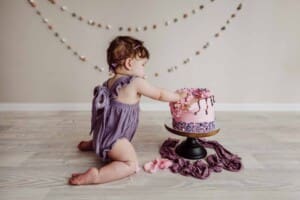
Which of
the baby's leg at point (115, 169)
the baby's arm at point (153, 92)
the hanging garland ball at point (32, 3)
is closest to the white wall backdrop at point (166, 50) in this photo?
the hanging garland ball at point (32, 3)

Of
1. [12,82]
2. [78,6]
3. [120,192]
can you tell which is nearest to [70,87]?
[12,82]

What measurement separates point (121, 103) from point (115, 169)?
0.25m

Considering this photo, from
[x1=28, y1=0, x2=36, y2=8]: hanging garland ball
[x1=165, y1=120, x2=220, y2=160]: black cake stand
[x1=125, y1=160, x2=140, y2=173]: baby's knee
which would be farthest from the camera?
[x1=28, y1=0, x2=36, y2=8]: hanging garland ball

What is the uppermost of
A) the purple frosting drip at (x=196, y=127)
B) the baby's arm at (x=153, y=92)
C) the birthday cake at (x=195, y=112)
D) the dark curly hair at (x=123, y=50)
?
the dark curly hair at (x=123, y=50)

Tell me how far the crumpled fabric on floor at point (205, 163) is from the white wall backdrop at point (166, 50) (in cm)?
79

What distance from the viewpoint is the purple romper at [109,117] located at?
1026mm

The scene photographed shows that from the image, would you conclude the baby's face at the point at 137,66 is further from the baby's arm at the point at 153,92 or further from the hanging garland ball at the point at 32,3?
the hanging garland ball at the point at 32,3

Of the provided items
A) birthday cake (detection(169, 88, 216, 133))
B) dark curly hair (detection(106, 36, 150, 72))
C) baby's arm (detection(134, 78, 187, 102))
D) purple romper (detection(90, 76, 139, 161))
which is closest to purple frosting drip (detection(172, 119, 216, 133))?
birthday cake (detection(169, 88, 216, 133))

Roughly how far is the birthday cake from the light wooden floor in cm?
20

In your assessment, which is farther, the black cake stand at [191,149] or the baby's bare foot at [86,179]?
the black cake stand at [191,149]

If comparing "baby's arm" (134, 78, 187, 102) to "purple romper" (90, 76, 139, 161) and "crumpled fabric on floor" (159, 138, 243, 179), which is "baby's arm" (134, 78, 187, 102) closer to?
"purple romper" (90, 76, 139, 161)

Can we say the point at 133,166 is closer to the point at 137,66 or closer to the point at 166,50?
the point at 137,66

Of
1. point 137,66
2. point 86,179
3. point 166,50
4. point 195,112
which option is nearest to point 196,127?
point 195,112

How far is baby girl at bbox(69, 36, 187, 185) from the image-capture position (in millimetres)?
1012
